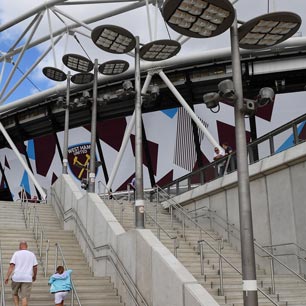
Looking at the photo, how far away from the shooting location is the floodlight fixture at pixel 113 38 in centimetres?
1246

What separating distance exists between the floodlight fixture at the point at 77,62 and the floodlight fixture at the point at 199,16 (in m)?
10.7

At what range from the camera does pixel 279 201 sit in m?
14.2

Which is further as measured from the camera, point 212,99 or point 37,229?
point 37,229

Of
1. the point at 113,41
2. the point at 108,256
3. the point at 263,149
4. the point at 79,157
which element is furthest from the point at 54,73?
the point at 79,157

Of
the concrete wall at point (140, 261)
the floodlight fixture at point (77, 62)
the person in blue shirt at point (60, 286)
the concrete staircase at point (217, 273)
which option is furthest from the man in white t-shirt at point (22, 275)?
the floodlight fixture at point (77, 62)

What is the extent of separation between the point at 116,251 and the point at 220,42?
24.7m

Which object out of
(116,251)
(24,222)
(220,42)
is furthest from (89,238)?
(220,42)

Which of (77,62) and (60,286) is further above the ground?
(77,62)

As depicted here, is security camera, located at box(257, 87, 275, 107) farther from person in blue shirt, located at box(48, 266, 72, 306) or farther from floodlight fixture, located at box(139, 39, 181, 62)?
floodlight fixture, located at box(139, 39, 181, 62)

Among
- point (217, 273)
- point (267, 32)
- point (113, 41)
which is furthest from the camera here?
point (113, 41)

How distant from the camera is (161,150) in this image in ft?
109

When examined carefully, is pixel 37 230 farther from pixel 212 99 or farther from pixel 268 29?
pixel 268 29

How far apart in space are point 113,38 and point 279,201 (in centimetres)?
694

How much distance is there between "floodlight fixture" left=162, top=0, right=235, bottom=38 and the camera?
7812 millimetres
